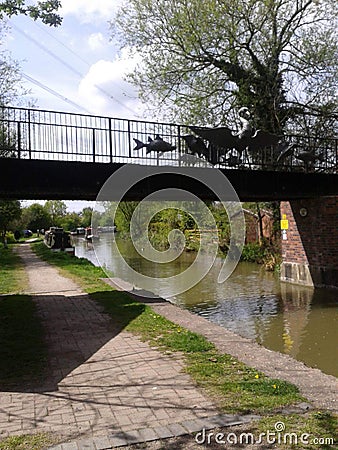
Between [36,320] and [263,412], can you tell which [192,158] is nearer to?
[36,320]

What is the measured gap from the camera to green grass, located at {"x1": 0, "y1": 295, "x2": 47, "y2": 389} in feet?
18.1

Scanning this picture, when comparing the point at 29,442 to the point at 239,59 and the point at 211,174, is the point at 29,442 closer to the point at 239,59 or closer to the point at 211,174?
the point at 211,174

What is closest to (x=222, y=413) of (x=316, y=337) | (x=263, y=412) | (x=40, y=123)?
(x=263, y=412)

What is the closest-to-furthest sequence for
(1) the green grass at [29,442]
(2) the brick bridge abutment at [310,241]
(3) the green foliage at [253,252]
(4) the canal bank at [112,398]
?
(1) the green grass at [29,442] → (4) the canal bank at [112,398] → (2) the brick bridge abutment at [310,241] → (3) the green foliage at [253,252]

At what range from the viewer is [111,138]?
1105cm

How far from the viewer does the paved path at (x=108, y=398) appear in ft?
12.9

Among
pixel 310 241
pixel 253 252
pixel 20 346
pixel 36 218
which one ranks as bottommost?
pixel 20 346

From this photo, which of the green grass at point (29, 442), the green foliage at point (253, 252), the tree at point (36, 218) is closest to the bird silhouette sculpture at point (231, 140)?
the green foliage at point (253, 252)

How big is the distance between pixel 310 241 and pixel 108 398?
1207 centimetres

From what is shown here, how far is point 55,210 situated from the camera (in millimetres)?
79562

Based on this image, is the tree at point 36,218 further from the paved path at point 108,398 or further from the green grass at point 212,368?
the paved path at point 108,398

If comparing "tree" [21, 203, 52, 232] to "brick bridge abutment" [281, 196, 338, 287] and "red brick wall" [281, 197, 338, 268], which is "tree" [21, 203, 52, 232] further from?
"red brick wall" [281, 197, 338, 268]

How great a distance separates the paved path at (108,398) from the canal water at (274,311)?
9.89 ft

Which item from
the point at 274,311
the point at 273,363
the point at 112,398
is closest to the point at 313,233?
the point at 274,311
